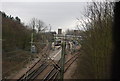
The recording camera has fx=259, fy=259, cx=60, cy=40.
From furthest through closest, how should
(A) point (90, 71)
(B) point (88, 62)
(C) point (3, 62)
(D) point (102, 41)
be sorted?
(C) point (3, 62), (B) point (88, 62), (A) point (90, 71), (D) point (102, 41)

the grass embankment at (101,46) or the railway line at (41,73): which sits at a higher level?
the grass embankment at (101,46)

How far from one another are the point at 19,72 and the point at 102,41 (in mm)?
6307

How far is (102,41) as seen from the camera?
6262mm

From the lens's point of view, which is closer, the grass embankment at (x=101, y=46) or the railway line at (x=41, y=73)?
the grass embankment at (x=101, y=46)

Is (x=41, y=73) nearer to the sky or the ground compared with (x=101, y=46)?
nearer to the ground

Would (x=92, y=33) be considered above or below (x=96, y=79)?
above

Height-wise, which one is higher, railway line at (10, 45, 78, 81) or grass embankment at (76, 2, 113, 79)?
grass embankment at (76, 2, 113, 79)

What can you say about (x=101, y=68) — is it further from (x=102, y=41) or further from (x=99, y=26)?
(x=99, y=26)

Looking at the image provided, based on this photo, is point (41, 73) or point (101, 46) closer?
point (101, 46)

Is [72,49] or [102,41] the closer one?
[102,41]

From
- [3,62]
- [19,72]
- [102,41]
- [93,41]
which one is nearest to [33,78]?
[19,72]

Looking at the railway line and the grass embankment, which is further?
the railway line

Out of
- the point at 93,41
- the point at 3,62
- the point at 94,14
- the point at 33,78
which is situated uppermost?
the point at 94,14

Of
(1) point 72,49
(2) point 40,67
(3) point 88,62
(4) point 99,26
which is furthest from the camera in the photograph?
(1) point 72,49
